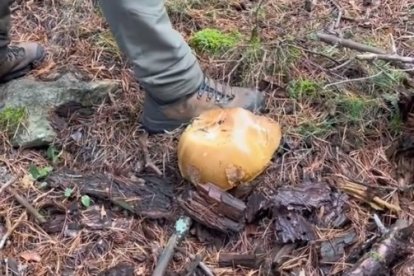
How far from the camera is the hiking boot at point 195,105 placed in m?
2.63

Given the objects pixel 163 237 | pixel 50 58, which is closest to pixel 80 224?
pixel 163 237

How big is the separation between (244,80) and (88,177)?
2.44 feet

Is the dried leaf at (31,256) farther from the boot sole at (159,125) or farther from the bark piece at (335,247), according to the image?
the bark piece at (335,247)

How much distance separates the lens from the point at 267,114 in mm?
2717

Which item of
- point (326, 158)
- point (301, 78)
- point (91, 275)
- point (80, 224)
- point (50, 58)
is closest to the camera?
point (91, 275)

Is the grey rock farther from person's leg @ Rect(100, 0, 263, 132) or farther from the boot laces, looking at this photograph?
the boot laces

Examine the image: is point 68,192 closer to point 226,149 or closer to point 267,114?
point 226,149

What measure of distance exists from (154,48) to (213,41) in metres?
0.59

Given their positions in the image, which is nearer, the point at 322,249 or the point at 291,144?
the point at 322,249

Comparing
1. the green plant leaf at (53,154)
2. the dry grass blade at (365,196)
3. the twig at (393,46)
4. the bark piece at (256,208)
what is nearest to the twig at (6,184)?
the green plant leaf at (53,154)

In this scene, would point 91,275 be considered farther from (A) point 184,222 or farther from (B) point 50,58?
(B) point 50,58

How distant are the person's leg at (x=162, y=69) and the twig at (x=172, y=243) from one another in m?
0.48

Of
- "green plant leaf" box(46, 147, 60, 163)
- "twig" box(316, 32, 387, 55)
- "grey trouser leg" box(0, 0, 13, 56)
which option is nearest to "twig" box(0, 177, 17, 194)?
"green plant leaf" box(46, 147, 60, 163)

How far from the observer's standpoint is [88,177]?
2.49 metres
